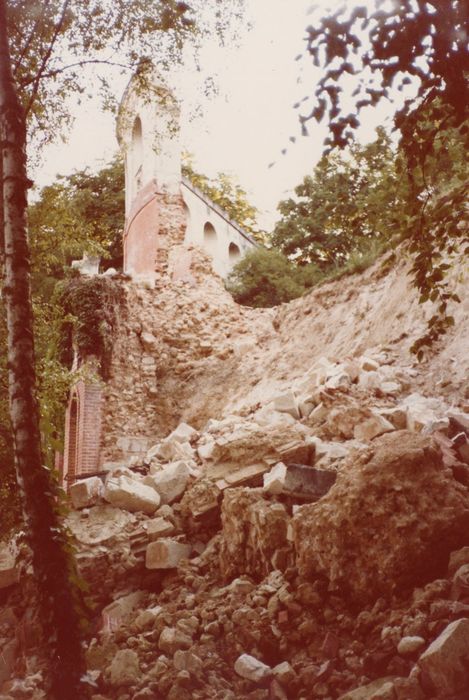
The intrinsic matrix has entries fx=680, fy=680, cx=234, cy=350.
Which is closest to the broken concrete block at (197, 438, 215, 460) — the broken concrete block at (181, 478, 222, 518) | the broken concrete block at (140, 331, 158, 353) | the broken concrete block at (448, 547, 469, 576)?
the broken concrete block at (181, 478, 222, 518)

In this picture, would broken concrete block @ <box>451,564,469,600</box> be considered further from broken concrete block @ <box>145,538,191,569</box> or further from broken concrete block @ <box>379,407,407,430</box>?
broken concrete block @ <box>379,407,407,430</box>

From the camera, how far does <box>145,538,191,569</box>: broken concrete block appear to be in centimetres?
762

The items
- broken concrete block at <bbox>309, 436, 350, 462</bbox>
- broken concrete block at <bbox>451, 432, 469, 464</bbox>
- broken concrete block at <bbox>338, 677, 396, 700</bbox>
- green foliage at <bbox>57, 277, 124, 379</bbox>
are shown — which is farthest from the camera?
green foliage at <bbox>57, 277, 124, 379</bbox>

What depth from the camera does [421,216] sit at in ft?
17.7

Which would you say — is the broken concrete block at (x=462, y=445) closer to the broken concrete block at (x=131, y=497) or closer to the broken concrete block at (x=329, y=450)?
the broken concrete block at (x=329, y=450)

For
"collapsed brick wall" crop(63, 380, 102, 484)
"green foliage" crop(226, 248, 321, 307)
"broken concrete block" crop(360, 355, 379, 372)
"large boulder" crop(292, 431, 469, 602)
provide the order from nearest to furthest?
"large boulder" crop(292, 431, 469, 602) → "broken concrete block" crop(360, 355, 379, 372) → "collapsed brick wall" crop(63, 380, 102, 484) → "green foliage" crop(226, 248, 321, 307)

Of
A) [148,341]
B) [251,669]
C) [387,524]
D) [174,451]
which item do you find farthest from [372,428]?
[148,341]

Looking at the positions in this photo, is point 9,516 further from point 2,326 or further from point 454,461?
point 454,461

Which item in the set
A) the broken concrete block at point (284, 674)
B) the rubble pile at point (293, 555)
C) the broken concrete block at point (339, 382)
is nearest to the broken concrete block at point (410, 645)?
the rubble pile at point (293, 555)

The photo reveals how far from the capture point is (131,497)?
8602 millimetres

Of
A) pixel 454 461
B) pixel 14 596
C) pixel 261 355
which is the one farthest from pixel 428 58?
pixel 261 355

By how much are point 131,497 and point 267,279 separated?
1498cm

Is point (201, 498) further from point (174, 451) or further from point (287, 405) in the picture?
point (287, 405)

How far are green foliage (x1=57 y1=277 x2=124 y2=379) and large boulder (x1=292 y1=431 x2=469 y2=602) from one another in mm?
11088
